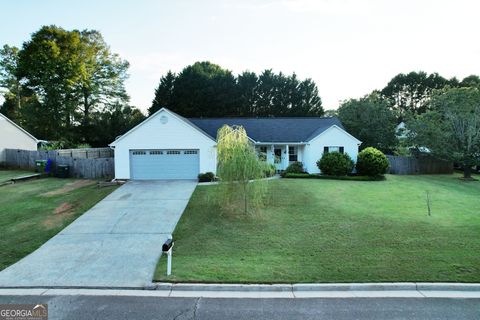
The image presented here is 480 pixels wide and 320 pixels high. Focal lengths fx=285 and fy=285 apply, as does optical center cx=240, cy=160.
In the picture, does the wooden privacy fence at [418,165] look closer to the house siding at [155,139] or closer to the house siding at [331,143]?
the house siding at [331,143]

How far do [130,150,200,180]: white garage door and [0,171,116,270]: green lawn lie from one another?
2981mm

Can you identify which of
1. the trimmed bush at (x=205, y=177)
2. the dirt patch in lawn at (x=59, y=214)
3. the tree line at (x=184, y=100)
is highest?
the tree line at (x=184, y=100)

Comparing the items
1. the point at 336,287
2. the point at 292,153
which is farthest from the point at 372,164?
the point at 336,287

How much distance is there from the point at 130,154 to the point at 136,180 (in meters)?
1.80

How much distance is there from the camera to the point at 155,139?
62.4ft

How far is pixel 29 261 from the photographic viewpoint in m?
8.17

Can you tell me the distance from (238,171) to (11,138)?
25921 millimetres

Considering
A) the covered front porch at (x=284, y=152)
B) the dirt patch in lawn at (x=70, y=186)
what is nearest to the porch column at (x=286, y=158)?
the covered front porch at (x=284, y=152)

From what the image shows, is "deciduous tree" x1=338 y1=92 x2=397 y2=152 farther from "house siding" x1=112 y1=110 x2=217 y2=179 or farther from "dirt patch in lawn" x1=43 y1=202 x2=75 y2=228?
"dirt patch in lawn" x1=43 y1=202 x2=75 y2=228

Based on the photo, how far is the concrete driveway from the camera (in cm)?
711

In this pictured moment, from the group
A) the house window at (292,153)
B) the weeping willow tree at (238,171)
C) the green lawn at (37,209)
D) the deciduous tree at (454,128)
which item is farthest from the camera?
the house window at (292,153)

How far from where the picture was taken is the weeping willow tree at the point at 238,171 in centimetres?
1127

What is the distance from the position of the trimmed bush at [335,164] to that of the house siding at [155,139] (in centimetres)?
799

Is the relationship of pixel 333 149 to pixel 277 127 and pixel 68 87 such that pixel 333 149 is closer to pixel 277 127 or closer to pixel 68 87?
pixel 277 127
